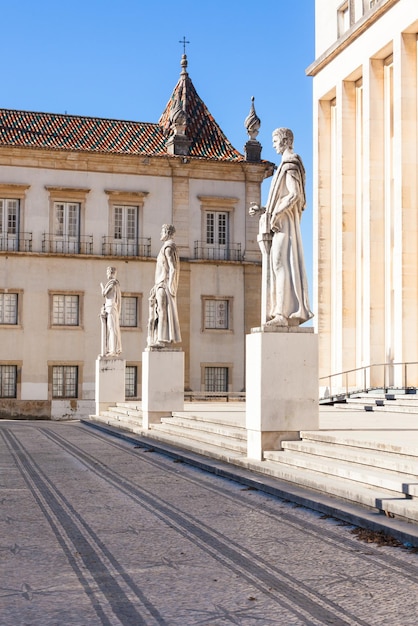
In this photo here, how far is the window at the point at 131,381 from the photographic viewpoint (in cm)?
3906

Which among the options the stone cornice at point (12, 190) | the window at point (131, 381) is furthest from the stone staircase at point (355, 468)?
the stone cornice at point (12, 190)

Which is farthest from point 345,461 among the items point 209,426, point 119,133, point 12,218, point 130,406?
point 119,133

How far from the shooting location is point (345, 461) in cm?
984

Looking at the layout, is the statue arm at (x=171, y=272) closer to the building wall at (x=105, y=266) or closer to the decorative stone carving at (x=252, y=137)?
the building wall at (x=105, y=266)

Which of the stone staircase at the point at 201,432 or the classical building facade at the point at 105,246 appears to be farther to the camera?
the classical building facade at the point at 105,246

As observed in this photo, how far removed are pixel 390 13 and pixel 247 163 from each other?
50.7 ft

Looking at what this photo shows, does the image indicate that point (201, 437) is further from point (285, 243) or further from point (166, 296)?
point (166, 296)

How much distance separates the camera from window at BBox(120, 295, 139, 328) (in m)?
39.8

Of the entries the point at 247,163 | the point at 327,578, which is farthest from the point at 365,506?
the point at 247,163

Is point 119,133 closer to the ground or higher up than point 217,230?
higher up

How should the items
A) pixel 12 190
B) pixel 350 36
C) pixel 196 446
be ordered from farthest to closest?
pixel 12 190, pixel 350 36, pixel 196 446

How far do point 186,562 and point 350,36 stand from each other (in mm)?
25249

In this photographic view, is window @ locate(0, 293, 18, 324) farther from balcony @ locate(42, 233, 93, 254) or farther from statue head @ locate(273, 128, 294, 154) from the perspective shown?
statue head @ locate(273, 128, 294, 154)

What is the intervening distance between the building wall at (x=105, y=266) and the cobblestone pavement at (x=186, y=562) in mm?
28076
